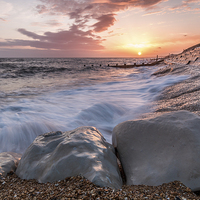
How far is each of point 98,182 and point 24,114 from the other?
479 centimetres

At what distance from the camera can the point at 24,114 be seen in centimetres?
541

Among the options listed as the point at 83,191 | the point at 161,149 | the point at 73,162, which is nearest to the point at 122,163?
the point at 161,149

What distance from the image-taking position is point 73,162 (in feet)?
5.83

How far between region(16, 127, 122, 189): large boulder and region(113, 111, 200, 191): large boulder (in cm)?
29

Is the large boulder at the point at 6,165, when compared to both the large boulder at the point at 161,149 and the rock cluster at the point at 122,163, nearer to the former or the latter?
the rock cluster at the point at 122,163

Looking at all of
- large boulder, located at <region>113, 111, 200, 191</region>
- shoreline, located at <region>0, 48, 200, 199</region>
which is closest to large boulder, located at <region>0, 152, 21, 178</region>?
shoreline, located at <region>0, 48, 200, 199</region>

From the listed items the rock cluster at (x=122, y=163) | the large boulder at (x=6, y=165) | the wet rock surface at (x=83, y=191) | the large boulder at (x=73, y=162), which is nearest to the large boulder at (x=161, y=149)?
the rock cluster at (x=122, y=163)

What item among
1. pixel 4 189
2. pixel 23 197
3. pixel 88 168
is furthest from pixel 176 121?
pixel 4 189

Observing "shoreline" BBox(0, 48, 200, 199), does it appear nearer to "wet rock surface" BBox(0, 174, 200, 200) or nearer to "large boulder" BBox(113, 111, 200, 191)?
"wet rock surface" BBox(0, 174, 200, 200)

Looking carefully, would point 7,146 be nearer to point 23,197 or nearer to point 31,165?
point 31,165

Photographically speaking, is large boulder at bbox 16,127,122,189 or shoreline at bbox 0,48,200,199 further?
large boulder at bbox 16,127,122,189

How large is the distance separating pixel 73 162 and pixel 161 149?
1.18m

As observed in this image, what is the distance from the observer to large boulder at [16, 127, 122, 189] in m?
1.66

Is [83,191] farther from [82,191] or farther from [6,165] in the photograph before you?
[6,165]
